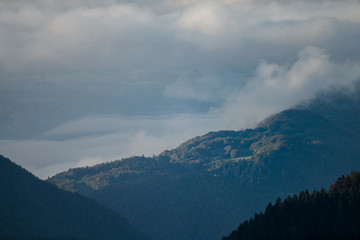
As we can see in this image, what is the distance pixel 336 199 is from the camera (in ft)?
543

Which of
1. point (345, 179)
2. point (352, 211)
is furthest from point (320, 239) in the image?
point (345, 179)

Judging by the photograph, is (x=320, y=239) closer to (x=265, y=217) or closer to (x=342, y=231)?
(x=342, y=231)

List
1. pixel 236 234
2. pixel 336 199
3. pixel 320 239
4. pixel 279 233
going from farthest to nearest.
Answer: pixel 236 234, pixel 336 199, pixel 279 233, pixel 320 239

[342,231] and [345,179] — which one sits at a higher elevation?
[345,179]

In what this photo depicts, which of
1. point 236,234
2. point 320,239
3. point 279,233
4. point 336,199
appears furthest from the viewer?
point 236,234

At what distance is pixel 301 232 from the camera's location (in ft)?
488

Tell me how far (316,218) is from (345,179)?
32747 mm

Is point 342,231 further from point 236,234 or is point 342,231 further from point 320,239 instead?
point 236,234

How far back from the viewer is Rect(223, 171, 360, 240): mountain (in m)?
147

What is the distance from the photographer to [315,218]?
15562cm

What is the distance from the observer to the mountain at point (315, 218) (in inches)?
5797

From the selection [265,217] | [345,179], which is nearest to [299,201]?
[265,217]

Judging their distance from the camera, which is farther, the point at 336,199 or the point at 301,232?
the point at 336,199

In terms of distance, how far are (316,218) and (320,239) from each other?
11.5 metres
